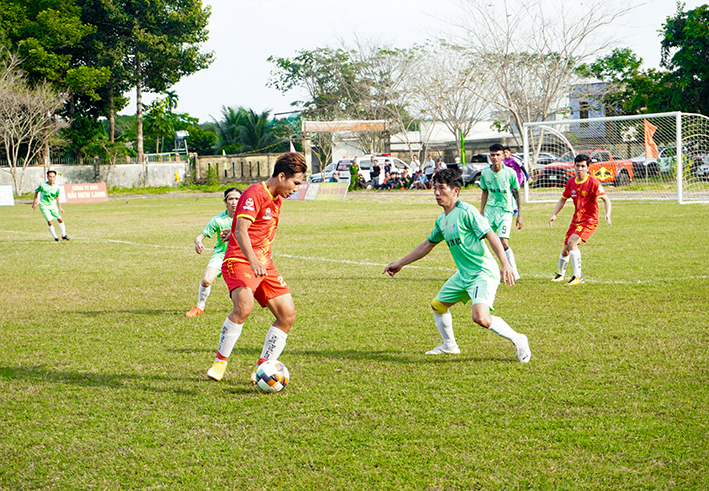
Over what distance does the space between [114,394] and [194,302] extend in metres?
3.93

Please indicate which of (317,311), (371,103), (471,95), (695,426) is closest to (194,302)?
(317,311)

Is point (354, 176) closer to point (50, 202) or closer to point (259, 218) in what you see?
point (50, 202)

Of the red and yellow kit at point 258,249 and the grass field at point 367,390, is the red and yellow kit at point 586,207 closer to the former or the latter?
the grass field at point 367,390

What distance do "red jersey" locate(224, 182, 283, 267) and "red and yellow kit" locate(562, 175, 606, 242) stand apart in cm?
591

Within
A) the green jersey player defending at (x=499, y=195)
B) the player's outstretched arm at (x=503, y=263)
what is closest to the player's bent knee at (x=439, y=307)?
the player's outstretched arm at (x=503, y=263)

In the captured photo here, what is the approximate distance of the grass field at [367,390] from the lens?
3996 mm

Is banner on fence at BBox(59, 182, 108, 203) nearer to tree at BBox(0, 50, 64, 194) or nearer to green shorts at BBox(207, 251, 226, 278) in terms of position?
tree at BBox(0, 50, 64, 194)

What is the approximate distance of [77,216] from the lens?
93.3 feet

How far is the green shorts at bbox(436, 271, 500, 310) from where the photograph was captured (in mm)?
5941

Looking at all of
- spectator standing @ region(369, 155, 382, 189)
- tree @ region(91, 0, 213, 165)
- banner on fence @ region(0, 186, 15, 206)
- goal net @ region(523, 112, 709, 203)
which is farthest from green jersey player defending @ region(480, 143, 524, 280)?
tree @ region(91, 0, 213, 165)

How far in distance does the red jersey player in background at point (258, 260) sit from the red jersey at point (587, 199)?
6116 mm

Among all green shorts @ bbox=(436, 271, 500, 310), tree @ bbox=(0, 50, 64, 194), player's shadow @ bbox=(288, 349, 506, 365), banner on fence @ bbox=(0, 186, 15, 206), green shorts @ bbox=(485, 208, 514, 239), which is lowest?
player's shadow @ bbox=(288, 349, 506, 365)

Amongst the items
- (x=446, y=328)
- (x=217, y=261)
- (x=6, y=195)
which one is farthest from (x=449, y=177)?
(x=6, y=195)

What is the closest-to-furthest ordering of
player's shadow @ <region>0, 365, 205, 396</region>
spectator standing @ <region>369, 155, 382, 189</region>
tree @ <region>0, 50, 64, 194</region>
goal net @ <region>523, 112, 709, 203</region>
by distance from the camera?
1. player's shadow @ <region>0, 365, 205, 396</region>
2. goal net @ <region>523, 112, 709, 203</region>
3. spectator standing @ <region>369, 155, 382, 189</region>
4. tree @ <region>0, 50, 64, 194</region>
